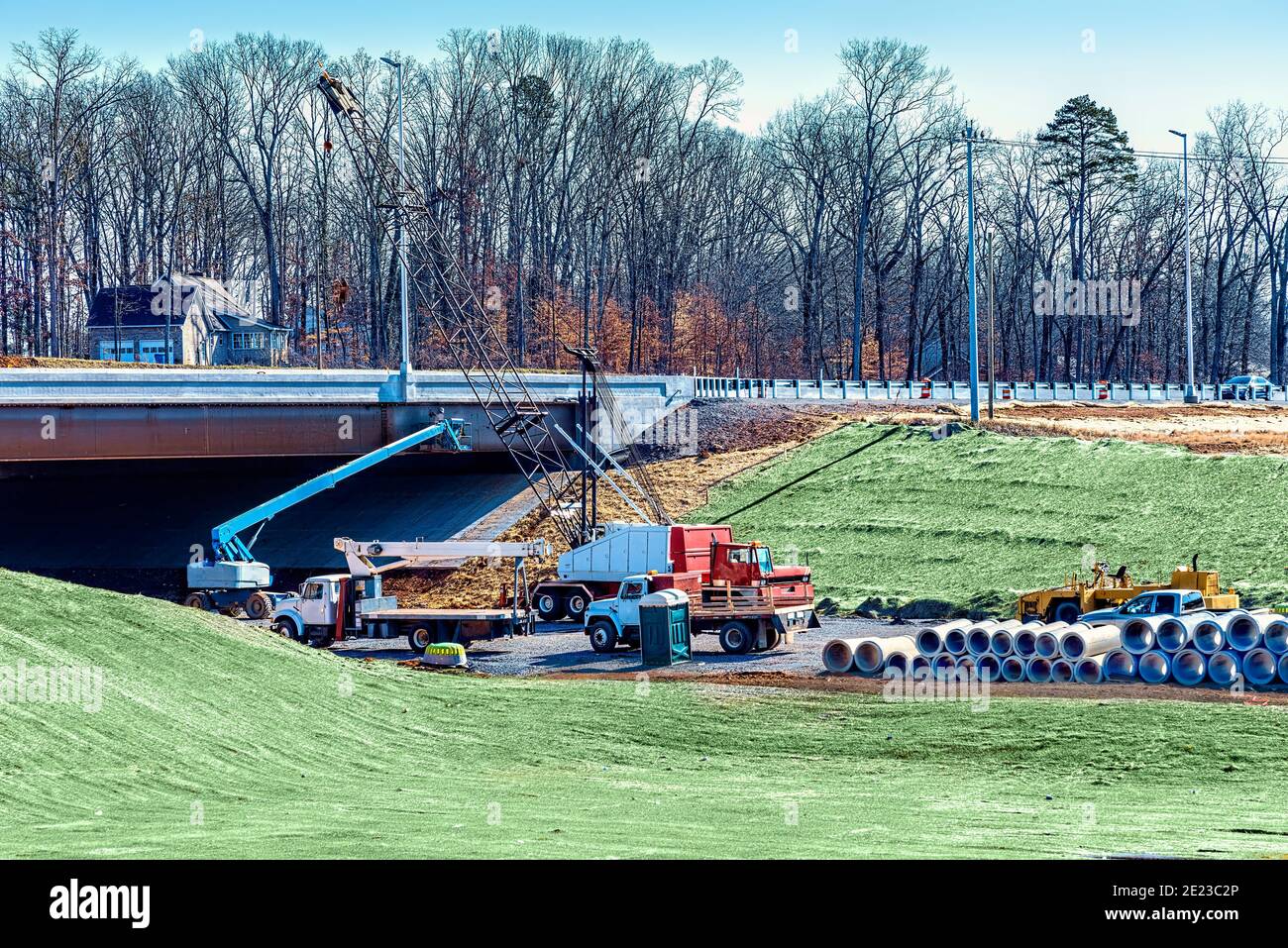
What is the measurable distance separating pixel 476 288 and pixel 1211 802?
2861 inches

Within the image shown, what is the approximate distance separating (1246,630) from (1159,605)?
3.26 meters

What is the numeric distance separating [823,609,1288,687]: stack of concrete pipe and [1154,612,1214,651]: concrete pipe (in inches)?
0.7

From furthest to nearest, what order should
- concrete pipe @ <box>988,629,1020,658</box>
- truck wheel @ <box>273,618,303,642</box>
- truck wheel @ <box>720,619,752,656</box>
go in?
truck wheel @ <box>273,618,303,642</box> → truck wheel @ <box>720,619,752,656</box> → concrete pipe @ <box>988,629,1020,658</box>

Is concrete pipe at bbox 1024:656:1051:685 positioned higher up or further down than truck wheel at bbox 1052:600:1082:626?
further down

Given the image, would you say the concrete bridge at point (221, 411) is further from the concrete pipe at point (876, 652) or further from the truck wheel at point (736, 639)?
the concrete pipe at point (876, 652)

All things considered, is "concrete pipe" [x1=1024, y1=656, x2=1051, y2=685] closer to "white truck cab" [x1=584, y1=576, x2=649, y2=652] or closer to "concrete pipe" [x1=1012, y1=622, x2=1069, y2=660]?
"concrete pipe" [x1=1012, y1=622, x2=1069, y2=660]

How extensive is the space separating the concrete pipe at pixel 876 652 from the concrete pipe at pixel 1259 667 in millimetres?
5977

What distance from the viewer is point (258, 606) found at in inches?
1524

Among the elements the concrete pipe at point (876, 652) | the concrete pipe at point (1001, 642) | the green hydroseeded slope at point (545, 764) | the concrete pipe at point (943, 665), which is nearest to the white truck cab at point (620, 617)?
the green hydroseeded slope at point (545, 764)

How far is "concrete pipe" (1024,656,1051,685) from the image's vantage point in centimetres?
2641

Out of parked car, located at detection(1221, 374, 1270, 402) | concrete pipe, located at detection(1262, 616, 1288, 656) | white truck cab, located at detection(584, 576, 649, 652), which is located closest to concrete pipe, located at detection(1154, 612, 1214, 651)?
concrete pipe, located at detection(1262, 616, 1288, 656)

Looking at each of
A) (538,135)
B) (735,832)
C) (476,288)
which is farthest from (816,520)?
(538,135)

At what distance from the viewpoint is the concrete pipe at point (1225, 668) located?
82.3 feet
